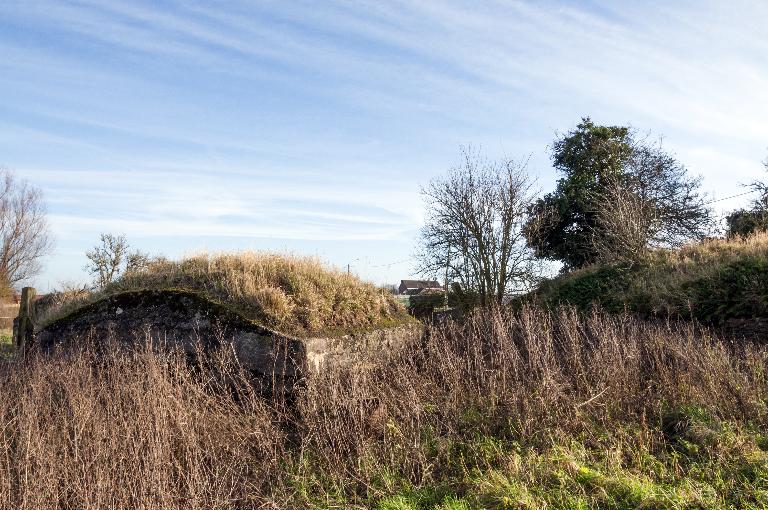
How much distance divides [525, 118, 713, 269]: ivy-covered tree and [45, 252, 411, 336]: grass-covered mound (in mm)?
10723

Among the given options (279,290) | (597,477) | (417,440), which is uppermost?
(279,290)

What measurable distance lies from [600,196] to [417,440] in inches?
692

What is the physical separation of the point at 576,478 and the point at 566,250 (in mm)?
17810

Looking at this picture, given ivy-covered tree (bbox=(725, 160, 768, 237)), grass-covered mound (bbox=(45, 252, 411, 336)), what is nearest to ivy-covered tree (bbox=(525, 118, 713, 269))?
ivy-covered tree (bbox=(725, 160, 768, 237))

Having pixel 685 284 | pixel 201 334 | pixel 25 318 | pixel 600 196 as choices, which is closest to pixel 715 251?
pixel 685 284

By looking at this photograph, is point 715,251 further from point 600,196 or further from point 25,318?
point 25,318

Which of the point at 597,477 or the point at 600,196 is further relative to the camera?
the point at 600,196

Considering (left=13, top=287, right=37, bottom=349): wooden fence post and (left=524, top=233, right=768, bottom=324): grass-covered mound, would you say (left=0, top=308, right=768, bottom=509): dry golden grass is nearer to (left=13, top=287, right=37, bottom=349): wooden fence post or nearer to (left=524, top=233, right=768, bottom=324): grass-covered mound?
(left=524, top=233, right=768, bottom=324): grass-covered mound

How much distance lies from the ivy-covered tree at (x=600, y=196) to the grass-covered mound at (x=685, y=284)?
4269 mm

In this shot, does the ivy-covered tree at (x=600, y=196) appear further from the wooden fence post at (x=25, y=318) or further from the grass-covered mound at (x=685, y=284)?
the wooden fence post at (x=25, y=318)

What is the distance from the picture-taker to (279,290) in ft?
25.3

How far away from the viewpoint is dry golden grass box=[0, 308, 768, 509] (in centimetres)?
431

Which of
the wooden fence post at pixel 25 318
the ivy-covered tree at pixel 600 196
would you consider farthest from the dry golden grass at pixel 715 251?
the wooden fence post at pixel 25 318

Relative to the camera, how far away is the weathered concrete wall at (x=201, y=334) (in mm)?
7043
